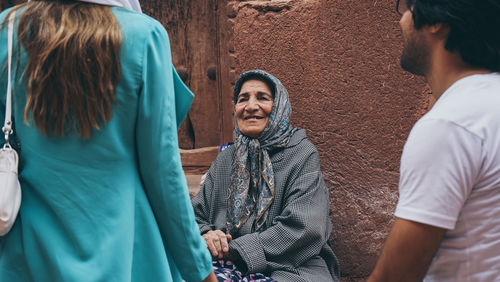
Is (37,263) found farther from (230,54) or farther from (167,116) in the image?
(230,54)

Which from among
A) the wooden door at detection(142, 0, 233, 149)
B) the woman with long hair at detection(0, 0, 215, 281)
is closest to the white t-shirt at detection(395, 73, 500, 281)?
the woman with long hair at detection(0, 0, 215, 281)

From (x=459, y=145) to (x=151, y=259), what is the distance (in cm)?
78

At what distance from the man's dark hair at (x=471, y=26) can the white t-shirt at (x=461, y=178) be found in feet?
0.20

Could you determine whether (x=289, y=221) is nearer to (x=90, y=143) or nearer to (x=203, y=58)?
(x=90, y=143)

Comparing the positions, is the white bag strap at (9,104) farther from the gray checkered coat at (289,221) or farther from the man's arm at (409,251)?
the gray checkered coat at (289,221)

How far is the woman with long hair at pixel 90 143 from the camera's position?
45.1 inches

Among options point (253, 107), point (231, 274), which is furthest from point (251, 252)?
point (253, 107)

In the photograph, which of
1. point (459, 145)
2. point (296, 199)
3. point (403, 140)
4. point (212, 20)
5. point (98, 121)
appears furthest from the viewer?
point (212, 20)

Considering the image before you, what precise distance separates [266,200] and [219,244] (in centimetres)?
32

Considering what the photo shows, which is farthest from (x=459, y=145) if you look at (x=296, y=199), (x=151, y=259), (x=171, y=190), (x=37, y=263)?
(x=296, y=199)

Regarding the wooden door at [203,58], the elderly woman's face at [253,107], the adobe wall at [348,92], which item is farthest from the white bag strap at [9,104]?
the wooden door at [203,58]

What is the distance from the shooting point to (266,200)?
2.43 metres

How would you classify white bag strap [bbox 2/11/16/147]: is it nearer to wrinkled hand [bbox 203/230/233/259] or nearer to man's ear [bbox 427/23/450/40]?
man's ear [bbox 427/23/450/40]

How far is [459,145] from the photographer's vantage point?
3.17ft
